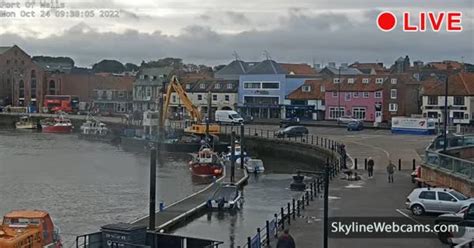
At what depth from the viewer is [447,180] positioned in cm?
1644

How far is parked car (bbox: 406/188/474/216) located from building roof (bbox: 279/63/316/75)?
37.4m

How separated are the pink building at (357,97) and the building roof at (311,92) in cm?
55

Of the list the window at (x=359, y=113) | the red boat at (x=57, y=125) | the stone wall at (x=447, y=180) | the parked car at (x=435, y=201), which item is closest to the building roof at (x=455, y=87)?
the window at (x=359, y=113)

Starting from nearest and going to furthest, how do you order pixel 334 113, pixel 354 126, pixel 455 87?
pixel 354 126, pixel 455 87, pixel 334 113

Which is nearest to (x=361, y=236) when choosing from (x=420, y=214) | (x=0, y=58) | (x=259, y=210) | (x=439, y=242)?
(x=439, y=242)

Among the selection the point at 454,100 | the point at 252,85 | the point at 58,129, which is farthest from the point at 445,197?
the point at 58,129

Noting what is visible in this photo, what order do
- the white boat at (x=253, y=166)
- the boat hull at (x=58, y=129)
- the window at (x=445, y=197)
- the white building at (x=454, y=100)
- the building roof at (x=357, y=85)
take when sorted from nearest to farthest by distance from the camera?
the window at (x=445, y=197) < the white boat at (x=253, y=166) < the white building at (x=454, y=100) < the building roof at (x=357, y=85) < the boat hull at (x=58, y=129)

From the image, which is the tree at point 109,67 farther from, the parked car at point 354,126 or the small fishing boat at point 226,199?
the small fishing boat at point 226,199

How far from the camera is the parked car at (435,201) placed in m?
13.3

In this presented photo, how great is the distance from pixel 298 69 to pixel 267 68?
14.0 feet

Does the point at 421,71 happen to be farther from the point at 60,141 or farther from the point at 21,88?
the point at 21,88

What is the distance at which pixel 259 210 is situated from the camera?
18.2 m

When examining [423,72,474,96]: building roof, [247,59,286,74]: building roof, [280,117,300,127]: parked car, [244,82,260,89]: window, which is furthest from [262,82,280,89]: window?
[423,72,474,96]: building roof

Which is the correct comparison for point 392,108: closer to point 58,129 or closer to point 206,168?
point 206,168
